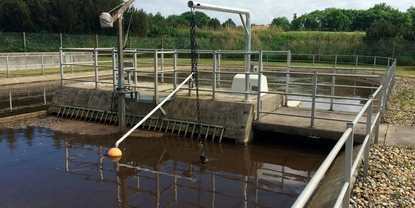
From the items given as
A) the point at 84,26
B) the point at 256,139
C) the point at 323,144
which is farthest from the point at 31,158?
the point at 84,26

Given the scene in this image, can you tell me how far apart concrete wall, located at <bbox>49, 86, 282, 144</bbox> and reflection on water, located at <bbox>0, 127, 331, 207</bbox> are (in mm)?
439

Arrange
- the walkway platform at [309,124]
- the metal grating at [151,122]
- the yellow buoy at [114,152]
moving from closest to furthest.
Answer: the yellow buoy at [114,152] → the walkway platform at [309,124] → the metal grating at [151,122]

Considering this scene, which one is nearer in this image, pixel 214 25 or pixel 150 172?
pixel 150 172

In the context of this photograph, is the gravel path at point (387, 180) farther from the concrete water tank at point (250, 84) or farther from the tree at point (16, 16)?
the tree at point (16, 16)

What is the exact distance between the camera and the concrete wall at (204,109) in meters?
8.44

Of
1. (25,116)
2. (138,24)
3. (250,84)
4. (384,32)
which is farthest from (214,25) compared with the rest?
(250,84)

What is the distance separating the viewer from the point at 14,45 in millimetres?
27766

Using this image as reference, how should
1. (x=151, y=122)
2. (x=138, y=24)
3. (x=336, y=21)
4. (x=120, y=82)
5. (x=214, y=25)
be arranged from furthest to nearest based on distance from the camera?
(x=336, y=21) < (x=214, y=25) < (x=138, y=24) < (x=151, y=122) < (x=120, y=82)

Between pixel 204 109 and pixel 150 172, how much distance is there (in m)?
2.74

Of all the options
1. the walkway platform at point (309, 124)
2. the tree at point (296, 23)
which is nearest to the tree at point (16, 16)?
the walkway platform at point (309, 124)

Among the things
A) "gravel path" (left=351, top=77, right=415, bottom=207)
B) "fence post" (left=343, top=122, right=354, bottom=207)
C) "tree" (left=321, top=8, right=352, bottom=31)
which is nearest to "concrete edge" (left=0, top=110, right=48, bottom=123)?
"gravel path" (left=351, top=77, right=415, bottom=207)

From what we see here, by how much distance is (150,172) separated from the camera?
6652mm

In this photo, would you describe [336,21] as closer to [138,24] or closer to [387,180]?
[138,24]

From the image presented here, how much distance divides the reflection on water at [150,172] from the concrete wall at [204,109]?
439 millimetres
